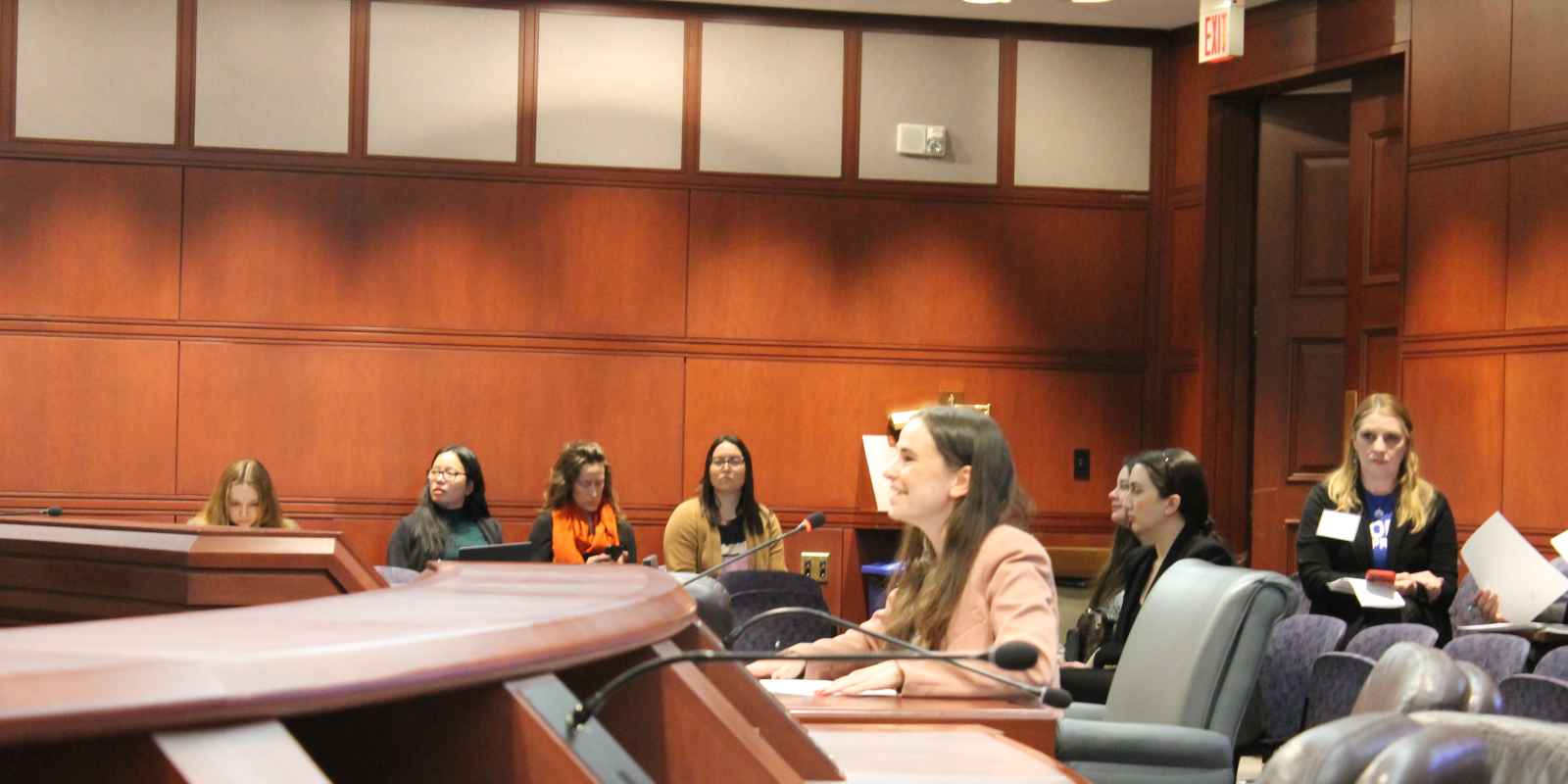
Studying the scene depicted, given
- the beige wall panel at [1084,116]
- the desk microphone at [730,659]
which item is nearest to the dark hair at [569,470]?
the beige wall panel at [1084,116]

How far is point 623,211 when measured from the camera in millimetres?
8117

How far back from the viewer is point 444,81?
7980mm

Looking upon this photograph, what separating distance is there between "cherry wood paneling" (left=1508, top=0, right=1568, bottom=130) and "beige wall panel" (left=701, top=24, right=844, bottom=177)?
2978mm

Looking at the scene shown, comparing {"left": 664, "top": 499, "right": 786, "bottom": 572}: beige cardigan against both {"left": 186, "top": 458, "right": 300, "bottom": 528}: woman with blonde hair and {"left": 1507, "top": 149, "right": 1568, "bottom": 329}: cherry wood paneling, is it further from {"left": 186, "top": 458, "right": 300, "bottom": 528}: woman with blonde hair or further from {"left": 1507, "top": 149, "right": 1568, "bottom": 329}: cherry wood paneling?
{"left": 1507, "top": 149, "right": 1568, "bottom": 329}: cherry wood paneling

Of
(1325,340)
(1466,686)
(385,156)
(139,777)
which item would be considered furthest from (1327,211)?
(139,777)

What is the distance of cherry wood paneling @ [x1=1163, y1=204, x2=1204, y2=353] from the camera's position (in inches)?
325

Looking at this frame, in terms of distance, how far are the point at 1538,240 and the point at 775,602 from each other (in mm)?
3508

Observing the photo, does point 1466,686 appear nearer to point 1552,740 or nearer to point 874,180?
point 1552,740

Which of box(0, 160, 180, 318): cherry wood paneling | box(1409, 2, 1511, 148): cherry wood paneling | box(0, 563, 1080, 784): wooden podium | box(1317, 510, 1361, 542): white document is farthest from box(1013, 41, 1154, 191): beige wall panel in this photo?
box(0, 563, 1080, 784): wooden podium

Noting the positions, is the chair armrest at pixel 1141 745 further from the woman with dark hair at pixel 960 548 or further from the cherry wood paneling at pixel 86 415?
the cherry wood paneling at pixel 86 415

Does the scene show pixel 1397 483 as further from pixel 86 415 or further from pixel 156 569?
pixel 86 415

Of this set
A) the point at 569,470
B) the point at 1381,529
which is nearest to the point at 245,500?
the point at 569,470

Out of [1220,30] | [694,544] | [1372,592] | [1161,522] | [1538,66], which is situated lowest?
[694,544]

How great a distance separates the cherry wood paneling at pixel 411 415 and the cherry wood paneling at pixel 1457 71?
348 centimetres
